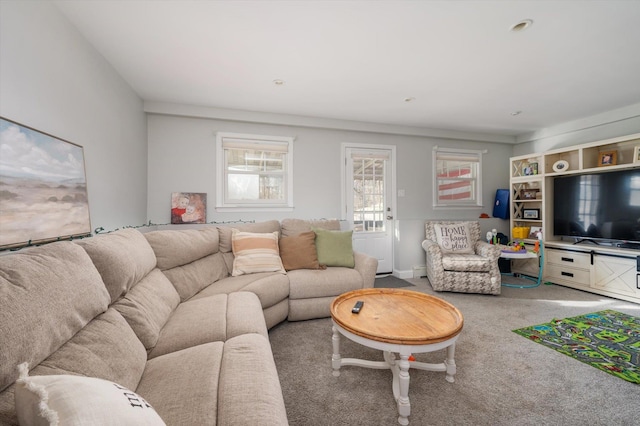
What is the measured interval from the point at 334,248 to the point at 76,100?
8.20 feet

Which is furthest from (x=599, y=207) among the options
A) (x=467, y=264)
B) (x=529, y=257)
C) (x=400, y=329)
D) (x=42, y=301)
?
(x=42, y=301)

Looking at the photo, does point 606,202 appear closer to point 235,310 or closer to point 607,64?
point 607,64

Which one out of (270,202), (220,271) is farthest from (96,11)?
(270,202)

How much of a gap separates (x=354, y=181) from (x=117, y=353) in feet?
12.0

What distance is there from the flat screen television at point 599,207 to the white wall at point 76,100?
574cm

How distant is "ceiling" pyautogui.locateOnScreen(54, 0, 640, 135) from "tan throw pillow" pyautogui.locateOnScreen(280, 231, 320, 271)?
170 centimetres

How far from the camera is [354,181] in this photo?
4223mm

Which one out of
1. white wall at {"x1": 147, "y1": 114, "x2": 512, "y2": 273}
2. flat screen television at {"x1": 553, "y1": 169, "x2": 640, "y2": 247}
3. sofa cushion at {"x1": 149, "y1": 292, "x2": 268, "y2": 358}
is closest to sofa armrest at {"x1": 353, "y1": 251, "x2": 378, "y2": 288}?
sofa cushion at {"x1": 149, "y1": 292, "x2": 268, "y2": 358}

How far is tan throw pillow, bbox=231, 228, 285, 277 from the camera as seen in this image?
8.51ft

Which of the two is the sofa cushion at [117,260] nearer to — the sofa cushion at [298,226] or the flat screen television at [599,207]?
the sofa cushion at [298,226]

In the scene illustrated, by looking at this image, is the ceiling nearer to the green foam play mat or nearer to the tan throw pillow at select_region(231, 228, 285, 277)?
the tan throw pillow at select_region(231, 228, 285, 277)

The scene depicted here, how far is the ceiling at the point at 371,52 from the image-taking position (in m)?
1.79

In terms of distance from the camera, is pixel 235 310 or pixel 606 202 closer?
pixel 235 310

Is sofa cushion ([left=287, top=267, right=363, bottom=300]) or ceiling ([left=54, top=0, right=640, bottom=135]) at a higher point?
ceiling ([left=54, top=0, right=640, bottom=135])
